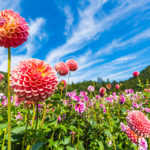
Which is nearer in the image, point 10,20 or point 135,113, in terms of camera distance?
point 10,20

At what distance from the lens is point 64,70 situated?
244 cm

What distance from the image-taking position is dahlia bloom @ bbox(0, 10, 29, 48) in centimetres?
88

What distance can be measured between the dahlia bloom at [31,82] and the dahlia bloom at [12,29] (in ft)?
0.61

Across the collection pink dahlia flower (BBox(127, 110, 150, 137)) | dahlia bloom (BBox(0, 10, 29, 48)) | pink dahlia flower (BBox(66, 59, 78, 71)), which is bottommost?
pink dahlia flower (BBox(127, 110, 150, 137))

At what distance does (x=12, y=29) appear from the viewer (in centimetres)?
90

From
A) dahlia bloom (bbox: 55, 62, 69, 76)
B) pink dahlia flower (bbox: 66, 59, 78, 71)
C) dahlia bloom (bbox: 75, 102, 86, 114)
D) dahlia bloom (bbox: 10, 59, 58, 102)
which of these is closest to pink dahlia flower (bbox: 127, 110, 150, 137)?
dahlia bloom (bbox: 10, 59, 58, 102)

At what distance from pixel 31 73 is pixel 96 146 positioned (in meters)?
1.95

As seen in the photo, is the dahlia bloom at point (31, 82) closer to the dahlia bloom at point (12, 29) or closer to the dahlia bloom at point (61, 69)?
the dahlia bloom at point (12, 29)

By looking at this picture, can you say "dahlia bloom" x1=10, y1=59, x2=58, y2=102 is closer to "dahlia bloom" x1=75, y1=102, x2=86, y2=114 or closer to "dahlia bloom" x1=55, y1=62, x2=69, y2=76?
"dahlia bloom" x1=55, y1=62, x2=69, y2=76

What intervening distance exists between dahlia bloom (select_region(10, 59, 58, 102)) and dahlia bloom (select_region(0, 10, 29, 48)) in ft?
0.61

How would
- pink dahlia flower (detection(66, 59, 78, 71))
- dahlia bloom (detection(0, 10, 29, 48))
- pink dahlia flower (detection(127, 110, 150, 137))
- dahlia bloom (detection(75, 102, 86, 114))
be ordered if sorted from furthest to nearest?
pink dahlia flower (detection(66, 59, 78, 71))
dahlia bloom (detection(75, 102, 86, 114))
pink dahlia flower (detection(127, 110, 150, 137))
dahlia bloom (detection(0, 10, 29, 48))

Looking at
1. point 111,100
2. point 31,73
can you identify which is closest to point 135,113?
point 31,73

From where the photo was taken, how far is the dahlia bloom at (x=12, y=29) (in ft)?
2.88

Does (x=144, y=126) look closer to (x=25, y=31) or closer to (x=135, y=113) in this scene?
(x=135, y=113)
